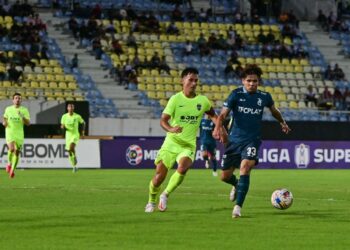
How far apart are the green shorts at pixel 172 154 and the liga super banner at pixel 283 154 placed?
2345 cm

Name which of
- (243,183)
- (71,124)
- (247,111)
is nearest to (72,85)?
(71,124)

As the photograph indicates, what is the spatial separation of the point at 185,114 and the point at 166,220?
2557 millimetres

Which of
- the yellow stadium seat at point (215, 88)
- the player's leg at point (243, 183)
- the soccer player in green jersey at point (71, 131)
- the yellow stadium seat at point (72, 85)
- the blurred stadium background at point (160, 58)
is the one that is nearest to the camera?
the player's leg at point (243, 183)

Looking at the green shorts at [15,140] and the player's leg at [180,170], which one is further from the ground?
the player's leg at [180,170]

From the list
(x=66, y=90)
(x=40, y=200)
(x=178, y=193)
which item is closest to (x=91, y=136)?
(x=66, y=90)

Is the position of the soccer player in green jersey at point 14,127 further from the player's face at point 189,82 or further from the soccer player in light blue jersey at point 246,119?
the soccer player in light blue jersey at point 246,119

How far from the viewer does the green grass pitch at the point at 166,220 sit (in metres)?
12.1

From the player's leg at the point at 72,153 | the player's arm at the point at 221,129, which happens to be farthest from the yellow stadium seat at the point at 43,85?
the player's arm at the point at 221,129

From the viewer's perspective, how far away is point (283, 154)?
4350 cm

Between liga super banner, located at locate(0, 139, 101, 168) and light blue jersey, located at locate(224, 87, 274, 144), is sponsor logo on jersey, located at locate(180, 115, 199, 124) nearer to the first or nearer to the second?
light blue jersey, located at locate(224, 87, 274, 144)

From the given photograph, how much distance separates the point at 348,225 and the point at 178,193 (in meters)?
8.64

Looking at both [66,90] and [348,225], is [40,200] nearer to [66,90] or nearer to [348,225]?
[348,225]

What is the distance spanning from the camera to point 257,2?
60.3m

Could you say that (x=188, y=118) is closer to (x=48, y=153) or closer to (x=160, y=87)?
(x=48, y=153)
